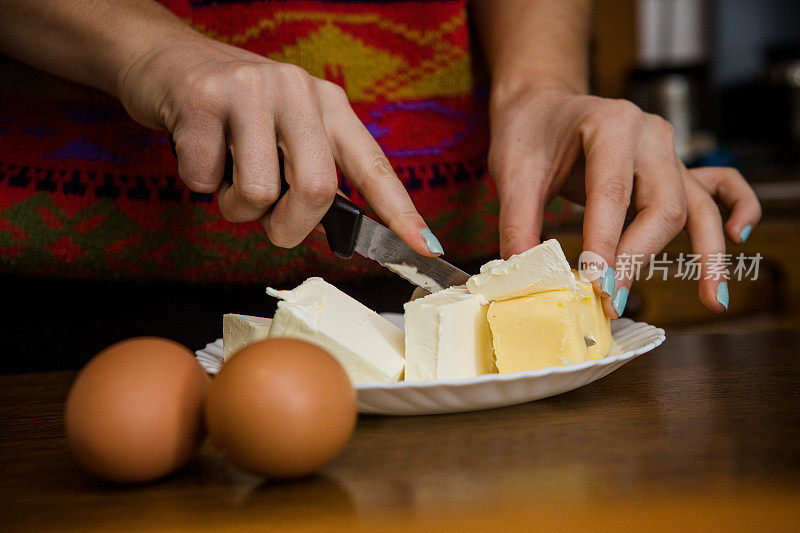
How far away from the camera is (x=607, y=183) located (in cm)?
85

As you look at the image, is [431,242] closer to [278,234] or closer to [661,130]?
[278,234]

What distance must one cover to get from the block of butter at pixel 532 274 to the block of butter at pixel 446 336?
24mm

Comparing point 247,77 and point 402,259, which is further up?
point 247,77

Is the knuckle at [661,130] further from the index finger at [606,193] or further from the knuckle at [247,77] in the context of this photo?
the knuckle at [247,77]

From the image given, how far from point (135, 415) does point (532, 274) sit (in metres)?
0.36

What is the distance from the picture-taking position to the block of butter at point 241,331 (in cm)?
69

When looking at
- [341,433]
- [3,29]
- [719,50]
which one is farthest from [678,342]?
[719,50]

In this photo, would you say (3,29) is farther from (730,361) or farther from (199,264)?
(730,361)

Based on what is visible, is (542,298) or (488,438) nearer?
(488,438)

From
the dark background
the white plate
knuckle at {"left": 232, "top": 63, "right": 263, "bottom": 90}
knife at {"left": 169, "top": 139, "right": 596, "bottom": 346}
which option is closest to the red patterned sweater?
the dark background

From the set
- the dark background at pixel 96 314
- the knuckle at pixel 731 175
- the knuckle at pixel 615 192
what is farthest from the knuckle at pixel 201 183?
the knuckle at pixel 731 175

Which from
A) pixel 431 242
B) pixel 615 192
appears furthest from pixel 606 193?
pixel 431 242

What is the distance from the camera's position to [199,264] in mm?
1013

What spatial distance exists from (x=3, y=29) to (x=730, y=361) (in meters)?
0.89
